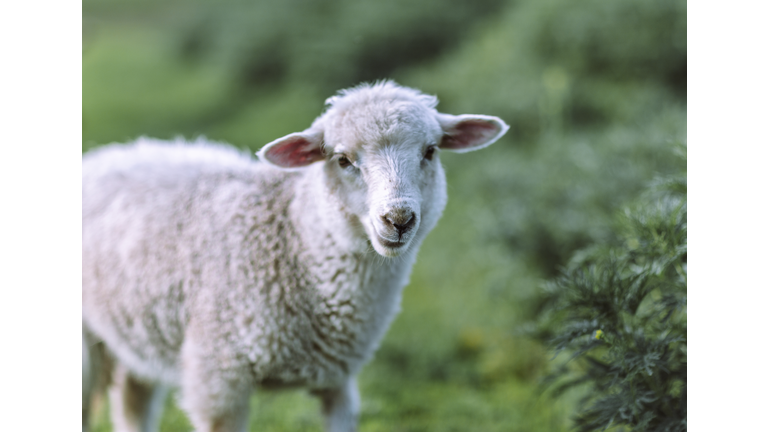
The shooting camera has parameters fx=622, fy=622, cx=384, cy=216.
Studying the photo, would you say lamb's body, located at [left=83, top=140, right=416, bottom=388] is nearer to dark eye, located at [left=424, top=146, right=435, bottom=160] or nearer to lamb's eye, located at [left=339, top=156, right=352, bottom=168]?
lamb's eye, located at [left=339, top=156, right=352, bottom=168]

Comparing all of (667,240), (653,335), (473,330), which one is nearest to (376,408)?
(473,330)

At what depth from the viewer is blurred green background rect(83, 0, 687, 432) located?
14.2 ft

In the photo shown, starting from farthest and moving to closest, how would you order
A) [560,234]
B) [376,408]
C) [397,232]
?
[560,234] → [376,408] → [397,232]

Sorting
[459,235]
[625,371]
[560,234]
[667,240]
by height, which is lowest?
[625,371]

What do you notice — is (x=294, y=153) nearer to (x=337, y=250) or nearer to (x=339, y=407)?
(x=337, y=250)

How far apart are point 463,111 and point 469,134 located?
14.0 ft

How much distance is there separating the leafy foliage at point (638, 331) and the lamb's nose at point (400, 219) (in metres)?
0.77

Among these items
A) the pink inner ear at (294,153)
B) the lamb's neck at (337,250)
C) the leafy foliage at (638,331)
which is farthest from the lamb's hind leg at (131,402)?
the leafy foliage at (638,331)

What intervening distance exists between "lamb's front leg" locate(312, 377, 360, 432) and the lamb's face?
0.88 m

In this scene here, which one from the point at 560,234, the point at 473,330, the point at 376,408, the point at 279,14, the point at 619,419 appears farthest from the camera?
the point at 279,14

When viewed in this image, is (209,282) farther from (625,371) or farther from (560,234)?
(560,234)

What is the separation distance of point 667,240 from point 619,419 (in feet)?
2.46

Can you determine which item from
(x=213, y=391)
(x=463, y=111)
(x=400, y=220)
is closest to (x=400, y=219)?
(x=400, y=220)

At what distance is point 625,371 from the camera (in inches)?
96.6
